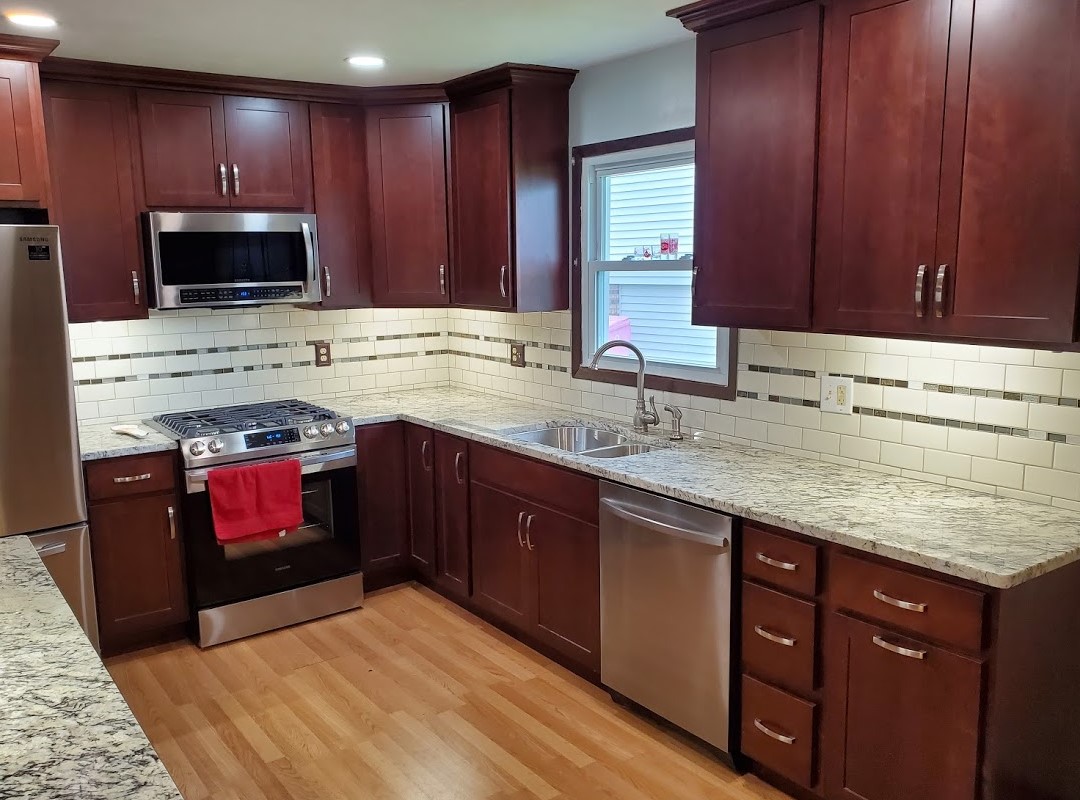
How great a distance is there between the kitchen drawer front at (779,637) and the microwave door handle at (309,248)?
2.50 metres

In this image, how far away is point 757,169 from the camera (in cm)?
279

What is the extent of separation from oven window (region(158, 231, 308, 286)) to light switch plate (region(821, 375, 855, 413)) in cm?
238

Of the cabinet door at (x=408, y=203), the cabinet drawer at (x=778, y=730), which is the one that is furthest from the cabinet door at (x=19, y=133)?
the cabinet drawer at (x=778, y=730)

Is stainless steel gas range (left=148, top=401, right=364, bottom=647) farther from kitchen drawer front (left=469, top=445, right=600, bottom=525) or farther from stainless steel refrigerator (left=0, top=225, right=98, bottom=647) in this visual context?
kitchen drawer front (left=469, top=445, right=600, bottom=525)

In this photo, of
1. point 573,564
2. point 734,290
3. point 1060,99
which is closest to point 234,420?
point 573,564

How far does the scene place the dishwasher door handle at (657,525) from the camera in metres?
2.70

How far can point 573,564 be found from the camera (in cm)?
335

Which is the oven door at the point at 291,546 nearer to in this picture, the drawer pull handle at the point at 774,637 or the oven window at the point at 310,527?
the oven window at the point at 310,527

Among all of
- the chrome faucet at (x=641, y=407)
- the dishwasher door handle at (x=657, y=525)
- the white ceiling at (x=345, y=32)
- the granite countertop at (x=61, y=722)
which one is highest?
the white ceiling at (x=345, y=32)

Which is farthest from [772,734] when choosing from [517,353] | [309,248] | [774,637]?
[309,248]

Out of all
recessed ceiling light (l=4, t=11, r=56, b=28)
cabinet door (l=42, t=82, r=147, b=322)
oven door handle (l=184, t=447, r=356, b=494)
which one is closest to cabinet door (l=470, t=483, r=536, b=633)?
oven door handle (l=184, t=447, r=356, b=494)

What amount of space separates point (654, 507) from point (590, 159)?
5.72 feet

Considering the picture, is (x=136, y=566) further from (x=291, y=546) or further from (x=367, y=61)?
(x=367, y=61)

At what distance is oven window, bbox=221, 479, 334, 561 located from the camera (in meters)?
3.83
